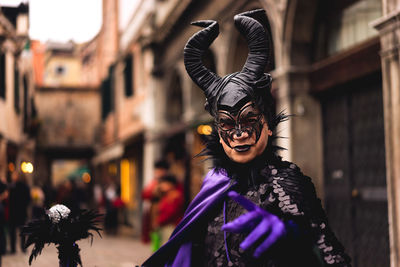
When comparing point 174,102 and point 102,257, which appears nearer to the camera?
point 102,257

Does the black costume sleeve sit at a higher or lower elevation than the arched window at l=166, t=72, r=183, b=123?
lower

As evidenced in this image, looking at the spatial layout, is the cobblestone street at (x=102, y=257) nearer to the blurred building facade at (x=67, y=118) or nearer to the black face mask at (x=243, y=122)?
the black face mask at (x=243, y=122)

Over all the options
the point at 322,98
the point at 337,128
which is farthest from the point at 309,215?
the point at 322,98

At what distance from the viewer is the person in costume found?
237 cm

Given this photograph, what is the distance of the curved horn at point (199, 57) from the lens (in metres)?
2.77

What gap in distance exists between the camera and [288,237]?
230cm

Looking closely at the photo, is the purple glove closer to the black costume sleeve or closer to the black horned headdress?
the black costume sleeve

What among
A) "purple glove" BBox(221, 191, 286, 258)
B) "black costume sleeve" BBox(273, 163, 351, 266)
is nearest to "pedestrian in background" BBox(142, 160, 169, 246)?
"black costume sleeve" BBox(273, 163, 351, 266)

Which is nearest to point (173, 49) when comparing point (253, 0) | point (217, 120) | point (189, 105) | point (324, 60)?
point (189, 105)

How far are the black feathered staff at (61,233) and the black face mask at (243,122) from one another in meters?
0.78

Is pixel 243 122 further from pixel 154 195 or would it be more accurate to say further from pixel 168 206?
pixel 154 195

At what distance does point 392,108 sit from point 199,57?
421cm

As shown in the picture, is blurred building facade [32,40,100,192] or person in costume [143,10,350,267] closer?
person in costume [143,10,350,267]

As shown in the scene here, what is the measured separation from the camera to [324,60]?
9.03 meters
